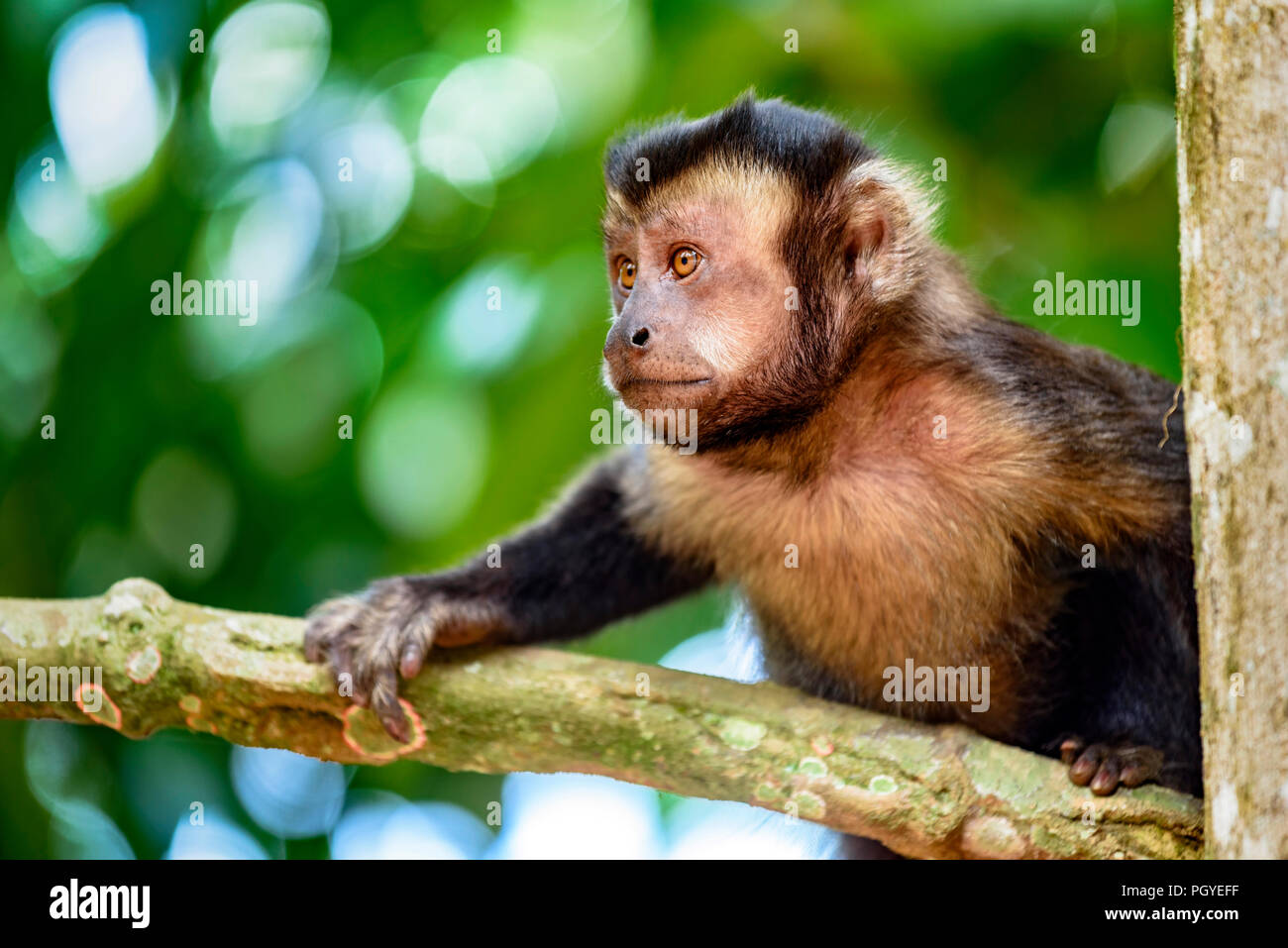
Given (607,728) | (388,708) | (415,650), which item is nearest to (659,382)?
(607,728)

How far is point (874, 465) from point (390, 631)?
Result: 1992 mm

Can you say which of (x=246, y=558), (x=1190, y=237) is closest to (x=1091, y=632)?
(x=1190, y=237)

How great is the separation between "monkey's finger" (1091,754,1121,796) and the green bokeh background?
2.26 m

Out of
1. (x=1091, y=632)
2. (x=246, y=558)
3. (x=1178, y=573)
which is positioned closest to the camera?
(x=1178, y=573)

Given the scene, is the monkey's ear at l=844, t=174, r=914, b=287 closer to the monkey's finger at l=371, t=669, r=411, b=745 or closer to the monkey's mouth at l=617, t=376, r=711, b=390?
the monkey's mouth at l=617, t=376, r=711, b=390

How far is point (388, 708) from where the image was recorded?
4.84 meters

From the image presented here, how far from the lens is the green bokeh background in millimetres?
6418

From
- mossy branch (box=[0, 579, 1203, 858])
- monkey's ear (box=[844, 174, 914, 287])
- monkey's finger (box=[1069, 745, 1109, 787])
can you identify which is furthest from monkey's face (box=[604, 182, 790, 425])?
monkey's finger (box=[1069, 745, 1109, 787])

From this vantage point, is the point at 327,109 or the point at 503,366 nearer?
the point at 503,366

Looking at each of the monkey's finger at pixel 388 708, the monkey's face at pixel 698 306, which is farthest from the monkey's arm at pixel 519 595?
the monkey's face at pixel 698 306
